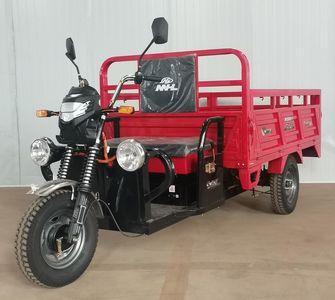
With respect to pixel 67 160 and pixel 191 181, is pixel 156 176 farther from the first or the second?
pixel 67 160

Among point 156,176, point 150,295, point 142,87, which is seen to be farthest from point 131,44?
point 150,295

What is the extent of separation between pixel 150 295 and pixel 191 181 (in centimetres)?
104

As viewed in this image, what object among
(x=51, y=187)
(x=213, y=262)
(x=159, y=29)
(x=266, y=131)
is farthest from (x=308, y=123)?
(x=51, y=187)

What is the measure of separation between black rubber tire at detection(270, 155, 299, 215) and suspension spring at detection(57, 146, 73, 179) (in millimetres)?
2104

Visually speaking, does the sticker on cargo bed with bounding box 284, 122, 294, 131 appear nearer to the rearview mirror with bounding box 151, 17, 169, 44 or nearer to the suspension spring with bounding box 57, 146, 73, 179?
the rearview mirror with bounding box 151, 17, 169, 44

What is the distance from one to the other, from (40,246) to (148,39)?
423 centimetres

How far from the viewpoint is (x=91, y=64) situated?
21.0ft

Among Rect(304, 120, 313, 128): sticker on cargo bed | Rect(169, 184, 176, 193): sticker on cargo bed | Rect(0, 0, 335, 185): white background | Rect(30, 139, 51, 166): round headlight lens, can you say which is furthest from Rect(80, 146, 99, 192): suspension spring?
Rect(0, 0, 335, 185): white background

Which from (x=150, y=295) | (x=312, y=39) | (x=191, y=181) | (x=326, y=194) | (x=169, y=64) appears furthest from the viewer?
(x=312, y=39)

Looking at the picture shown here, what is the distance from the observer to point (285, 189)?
14.7ft

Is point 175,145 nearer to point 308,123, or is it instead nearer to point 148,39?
point 308,123

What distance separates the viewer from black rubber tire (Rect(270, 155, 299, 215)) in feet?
14.3

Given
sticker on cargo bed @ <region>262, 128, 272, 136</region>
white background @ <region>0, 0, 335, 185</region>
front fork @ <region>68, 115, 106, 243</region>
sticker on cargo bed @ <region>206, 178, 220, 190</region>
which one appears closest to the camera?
front fork @ <region>68, 115, 106, 243</region>

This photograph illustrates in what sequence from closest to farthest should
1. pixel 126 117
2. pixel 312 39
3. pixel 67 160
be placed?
pixel 67 160
pixel 126 117
pixel 312 39
